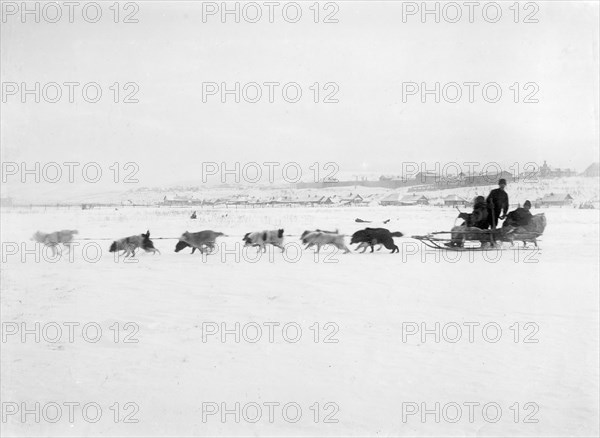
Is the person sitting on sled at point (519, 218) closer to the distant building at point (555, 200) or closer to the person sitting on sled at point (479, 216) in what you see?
the person sitting on sled at point (479, 216)

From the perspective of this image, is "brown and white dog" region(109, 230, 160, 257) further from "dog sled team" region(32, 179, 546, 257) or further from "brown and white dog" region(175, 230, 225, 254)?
"brown and white dog" region(175, 230, 225, 254)

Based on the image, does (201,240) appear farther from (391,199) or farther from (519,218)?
(391,199)

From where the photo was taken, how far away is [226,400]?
4.95 m

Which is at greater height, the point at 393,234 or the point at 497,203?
the point at 497,203

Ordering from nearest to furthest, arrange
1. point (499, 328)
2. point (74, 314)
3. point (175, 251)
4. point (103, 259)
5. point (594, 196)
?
1. point (499, 328)
2. point (74, 314)
3. point (103, 259)
4. point (175, 251)
5. point (594, 196)

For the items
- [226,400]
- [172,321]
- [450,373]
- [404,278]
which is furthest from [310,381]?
[404,278]

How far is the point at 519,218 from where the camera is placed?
12.8 m

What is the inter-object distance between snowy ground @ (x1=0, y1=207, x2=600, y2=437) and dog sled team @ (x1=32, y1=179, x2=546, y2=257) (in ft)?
9.63

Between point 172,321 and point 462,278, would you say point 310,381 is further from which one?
point 462,278

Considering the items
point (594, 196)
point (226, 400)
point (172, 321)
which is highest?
point (594, 196)

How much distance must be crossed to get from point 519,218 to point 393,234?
302 centimetres

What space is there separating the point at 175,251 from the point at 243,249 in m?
1.69

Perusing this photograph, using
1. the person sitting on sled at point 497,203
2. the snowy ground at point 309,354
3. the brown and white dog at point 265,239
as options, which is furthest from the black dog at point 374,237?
the snowy ground at point 309,354

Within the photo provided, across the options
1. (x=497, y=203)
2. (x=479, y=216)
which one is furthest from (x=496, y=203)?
(x=479, y=216)
